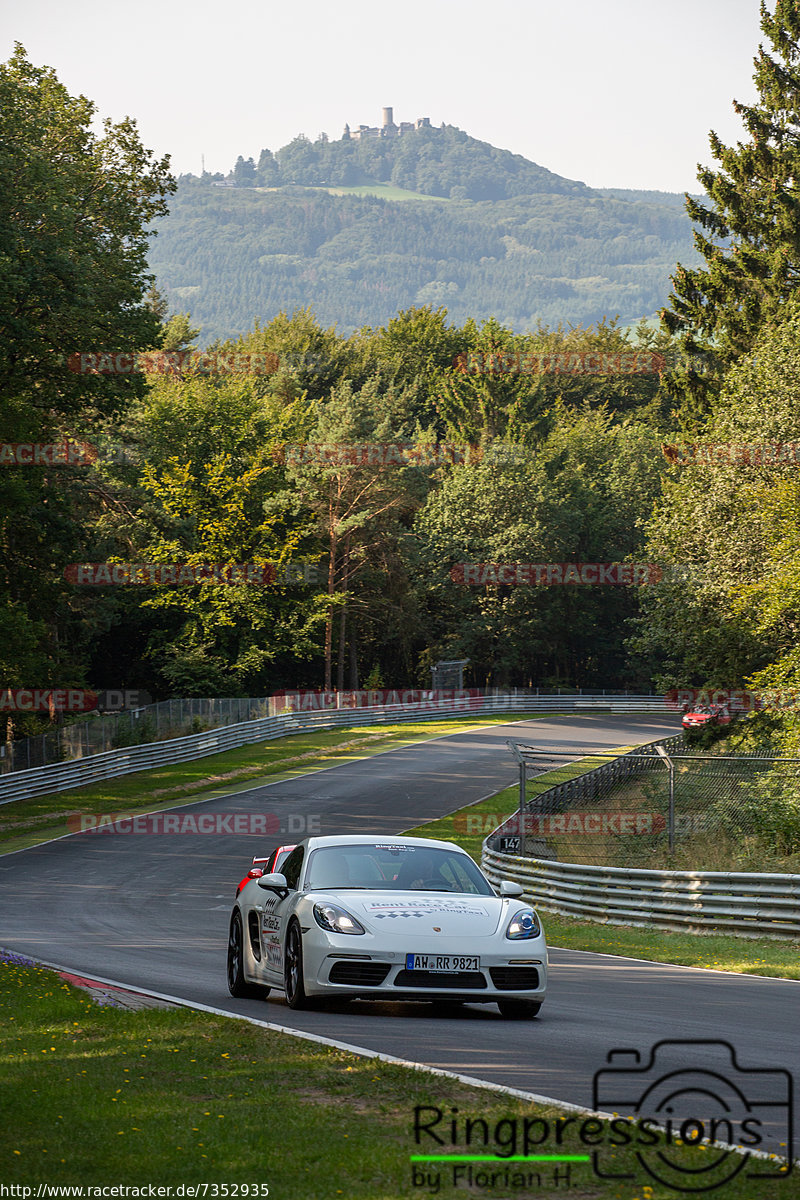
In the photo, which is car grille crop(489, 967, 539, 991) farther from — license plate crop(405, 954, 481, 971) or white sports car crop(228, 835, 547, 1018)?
license plate crop(405, 954, 481, 971)

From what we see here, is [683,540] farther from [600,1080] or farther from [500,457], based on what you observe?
[500,457]

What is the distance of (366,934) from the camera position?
375 inches

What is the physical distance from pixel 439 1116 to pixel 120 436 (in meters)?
44.1

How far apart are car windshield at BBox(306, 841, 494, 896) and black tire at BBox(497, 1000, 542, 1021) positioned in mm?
1019

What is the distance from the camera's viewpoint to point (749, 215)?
50.8 m

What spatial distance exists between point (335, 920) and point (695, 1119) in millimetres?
3908

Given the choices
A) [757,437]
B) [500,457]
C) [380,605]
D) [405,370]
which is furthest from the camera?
[405,370]

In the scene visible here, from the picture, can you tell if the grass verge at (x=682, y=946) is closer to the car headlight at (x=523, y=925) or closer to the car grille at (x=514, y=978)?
the car headlight at (x=523, y=925)

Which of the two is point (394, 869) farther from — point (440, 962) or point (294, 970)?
point (440, 962)

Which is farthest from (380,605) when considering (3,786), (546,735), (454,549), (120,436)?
(3,786)

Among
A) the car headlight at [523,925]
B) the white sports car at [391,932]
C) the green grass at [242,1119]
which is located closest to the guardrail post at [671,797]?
the white sports car at [391,932]

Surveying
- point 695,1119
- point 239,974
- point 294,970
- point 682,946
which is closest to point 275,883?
point 294,970

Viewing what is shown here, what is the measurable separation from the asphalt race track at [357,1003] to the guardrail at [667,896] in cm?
272

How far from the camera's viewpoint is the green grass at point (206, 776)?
3562 cm
